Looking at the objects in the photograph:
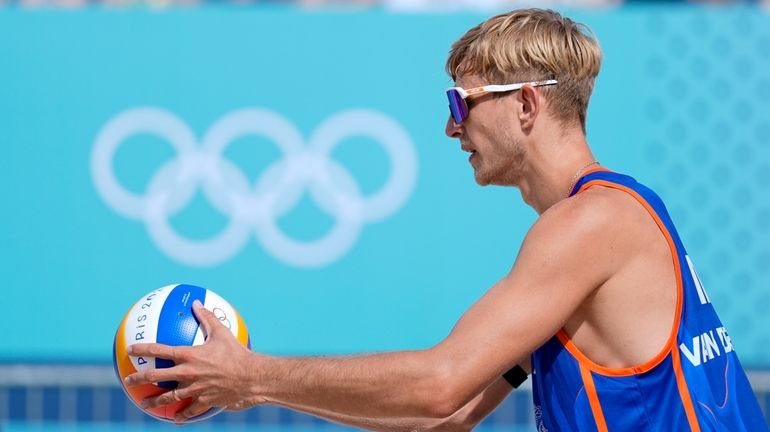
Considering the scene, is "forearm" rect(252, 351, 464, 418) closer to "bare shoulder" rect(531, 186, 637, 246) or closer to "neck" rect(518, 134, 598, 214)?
"bare shoulder" rect(531, 186, 637, 246)

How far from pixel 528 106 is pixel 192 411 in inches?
48.5

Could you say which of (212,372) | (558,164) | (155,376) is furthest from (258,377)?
(558,164)

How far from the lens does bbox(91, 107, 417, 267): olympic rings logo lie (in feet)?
19.4

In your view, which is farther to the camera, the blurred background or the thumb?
the blurred background

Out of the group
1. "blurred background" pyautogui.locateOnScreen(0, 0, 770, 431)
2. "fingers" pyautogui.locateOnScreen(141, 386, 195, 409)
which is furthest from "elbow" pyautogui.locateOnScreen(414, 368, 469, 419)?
"blurred background" pyautogui.locateOnScreen(0, 0, 770, 431)

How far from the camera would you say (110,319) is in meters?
5.90

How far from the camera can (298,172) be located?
5918mm

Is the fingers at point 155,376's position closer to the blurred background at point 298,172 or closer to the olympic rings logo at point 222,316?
the olympic rings logo at point 222,316

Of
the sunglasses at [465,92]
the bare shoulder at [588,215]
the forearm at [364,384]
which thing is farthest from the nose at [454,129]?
the forearm at [364,384]

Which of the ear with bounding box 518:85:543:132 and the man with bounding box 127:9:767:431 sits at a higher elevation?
the ear with bounding box 518:85:543:132

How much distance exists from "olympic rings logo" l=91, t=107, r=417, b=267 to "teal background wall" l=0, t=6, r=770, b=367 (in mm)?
41

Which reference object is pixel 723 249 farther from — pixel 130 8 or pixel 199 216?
pixel 130 8

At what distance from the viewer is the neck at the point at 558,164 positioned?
9.69ft

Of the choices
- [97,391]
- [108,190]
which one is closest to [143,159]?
[108,190]
